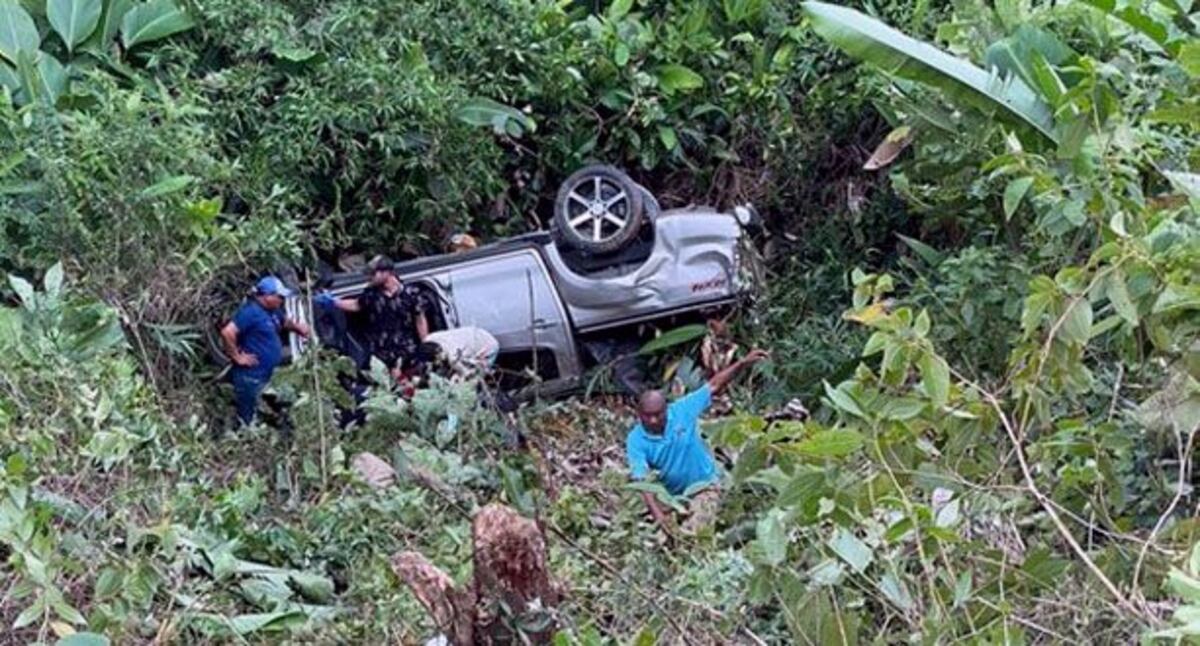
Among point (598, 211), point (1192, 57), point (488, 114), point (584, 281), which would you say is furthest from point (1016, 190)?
point (488, 114)

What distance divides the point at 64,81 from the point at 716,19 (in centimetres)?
394

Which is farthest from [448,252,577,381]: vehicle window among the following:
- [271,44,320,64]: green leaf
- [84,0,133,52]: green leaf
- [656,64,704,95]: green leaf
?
[84,0,133,52]: green leaf

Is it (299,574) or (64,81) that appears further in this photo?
(64,81)

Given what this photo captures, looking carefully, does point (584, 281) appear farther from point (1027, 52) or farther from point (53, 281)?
point (53, 281)

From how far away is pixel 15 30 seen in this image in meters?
8.59

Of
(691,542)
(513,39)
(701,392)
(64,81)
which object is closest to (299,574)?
(691,542)

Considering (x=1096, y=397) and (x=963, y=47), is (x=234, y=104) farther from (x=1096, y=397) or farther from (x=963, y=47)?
(x=1096, y=397)

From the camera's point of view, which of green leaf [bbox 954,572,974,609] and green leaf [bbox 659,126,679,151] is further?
green leaf [bbox 659,126,679,151]

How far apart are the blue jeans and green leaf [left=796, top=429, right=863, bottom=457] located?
16.3 feet

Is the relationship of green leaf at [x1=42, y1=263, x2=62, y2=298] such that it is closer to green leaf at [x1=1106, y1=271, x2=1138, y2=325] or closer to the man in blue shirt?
the man in blue shirt

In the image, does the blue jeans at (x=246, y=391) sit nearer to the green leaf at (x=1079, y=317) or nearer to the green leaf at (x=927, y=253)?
the green leaf at (x=927, y=253)

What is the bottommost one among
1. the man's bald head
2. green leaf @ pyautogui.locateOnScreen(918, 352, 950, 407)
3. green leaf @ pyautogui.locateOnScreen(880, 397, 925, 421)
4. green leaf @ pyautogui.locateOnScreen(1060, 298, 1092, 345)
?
the man's bald head

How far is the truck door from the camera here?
855cm

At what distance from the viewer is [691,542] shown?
5457 mm
